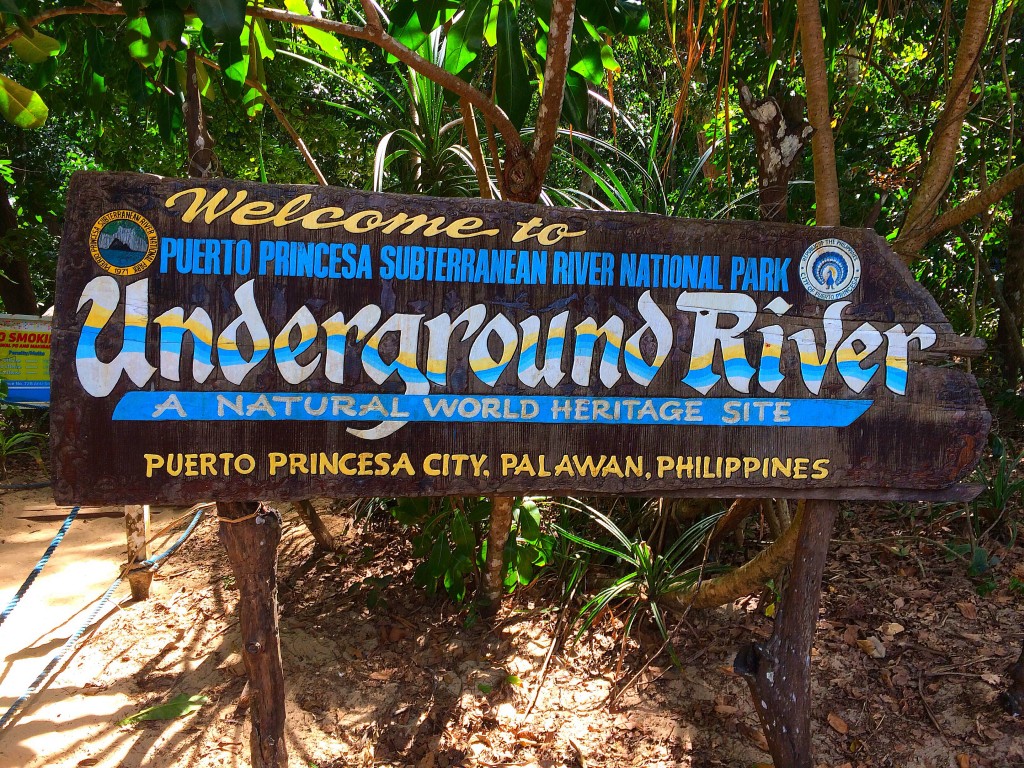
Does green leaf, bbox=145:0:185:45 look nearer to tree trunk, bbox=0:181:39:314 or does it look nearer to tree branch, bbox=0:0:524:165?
tree branch, bbox=0:0:524:165

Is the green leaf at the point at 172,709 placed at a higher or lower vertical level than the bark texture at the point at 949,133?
lower

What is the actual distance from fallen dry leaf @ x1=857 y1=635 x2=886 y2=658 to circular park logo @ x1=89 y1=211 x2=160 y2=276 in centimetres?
338

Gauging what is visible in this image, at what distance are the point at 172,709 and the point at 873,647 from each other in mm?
3294

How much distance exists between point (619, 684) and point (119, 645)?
8.78 feet

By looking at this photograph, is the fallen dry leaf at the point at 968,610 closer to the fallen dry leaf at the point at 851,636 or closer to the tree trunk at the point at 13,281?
the fallen dry leaf at the point at 851,636

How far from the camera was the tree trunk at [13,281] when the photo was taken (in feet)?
27.5

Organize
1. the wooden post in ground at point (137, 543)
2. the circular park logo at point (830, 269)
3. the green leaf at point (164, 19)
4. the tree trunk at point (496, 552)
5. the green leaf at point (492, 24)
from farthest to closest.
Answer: the wooden post in ground at point (137, 543) < the tree trunk at point (496, 552) < the green leaf at point (492, 24) < the circular park logo at point (830, 269) < the green leaf at point (164, 19)

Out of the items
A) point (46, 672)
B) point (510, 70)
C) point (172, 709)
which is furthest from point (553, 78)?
point (46, 672)

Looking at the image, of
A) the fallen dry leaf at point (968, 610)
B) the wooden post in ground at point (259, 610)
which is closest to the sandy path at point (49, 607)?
the wooden post in ground at point (259, 610)

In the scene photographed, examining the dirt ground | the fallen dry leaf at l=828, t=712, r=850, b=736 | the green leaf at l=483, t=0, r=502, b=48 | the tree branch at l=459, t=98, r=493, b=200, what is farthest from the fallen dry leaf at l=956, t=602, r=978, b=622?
the green leaf at l=483, t=0, r=502, b=48

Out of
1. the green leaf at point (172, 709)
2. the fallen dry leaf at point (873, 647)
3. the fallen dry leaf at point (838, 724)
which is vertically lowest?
the green leaf at point (172, 709)

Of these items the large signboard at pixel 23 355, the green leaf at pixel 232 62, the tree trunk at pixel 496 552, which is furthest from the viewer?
the large signboard at pixel 23 355

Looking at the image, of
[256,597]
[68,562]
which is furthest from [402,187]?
[68,562]

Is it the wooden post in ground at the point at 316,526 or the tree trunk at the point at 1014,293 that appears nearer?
the wooden post in ground at the point at 316,526
